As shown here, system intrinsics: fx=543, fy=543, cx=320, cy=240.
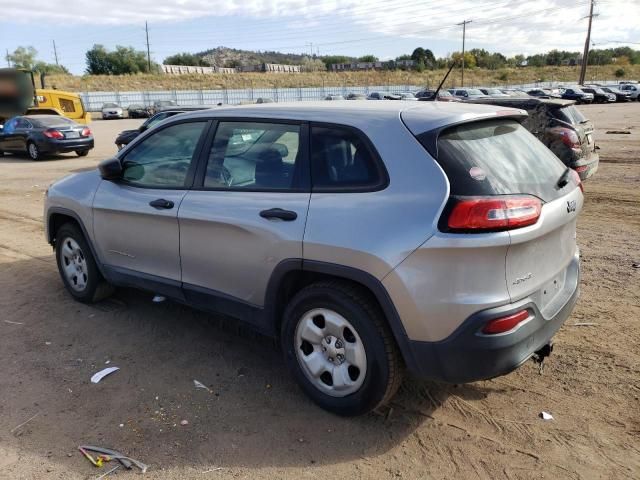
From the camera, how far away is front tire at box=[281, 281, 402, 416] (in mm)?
2922

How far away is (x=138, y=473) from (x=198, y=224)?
1.58 metres

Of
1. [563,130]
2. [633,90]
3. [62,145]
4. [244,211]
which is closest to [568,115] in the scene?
[563,130]

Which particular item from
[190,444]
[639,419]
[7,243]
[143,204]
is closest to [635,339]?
[639,419]

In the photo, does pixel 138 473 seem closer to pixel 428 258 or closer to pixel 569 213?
pixel 428 258

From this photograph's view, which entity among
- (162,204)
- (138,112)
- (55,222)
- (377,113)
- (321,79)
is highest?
(321,79)

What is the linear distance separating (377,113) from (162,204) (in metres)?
1.73

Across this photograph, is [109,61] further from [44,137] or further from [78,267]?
Answer: [78,267]

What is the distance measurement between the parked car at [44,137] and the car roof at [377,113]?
14991 mm

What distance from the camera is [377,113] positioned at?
10.2ft

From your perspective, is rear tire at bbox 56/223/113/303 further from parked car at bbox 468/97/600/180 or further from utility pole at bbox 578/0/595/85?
utility pole at bbox 578/0/595/85

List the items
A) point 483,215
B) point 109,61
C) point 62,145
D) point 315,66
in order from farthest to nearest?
point 315,66 < point 109,61 < point 62,145 < point 483,215

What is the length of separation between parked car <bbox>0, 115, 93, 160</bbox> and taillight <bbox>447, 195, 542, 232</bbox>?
54.6 ft

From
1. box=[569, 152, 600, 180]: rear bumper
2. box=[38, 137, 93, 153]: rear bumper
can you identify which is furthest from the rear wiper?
box=[38, 137, 93, 153]: rear bumper

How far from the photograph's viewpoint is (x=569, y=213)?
3.13 meters
